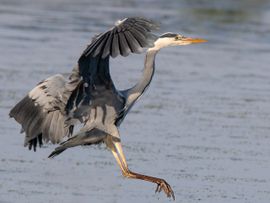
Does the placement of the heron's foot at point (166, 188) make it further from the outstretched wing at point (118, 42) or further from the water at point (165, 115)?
the outstretched wing at point (118, 42)

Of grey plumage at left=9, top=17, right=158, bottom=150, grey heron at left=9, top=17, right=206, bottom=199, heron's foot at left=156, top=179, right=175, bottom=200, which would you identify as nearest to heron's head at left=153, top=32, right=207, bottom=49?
grey heron at left=9, top=17, right=206, bottom=199

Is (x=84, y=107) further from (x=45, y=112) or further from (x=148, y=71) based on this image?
(x=148, y=71)

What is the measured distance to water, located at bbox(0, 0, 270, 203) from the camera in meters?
8.95

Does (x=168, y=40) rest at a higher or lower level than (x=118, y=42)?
lower

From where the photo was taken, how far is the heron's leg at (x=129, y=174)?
27.4 feet

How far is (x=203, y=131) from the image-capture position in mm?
10945

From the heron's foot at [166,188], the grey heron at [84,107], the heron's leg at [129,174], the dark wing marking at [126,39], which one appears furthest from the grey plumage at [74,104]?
the heron's foot at [166,188]

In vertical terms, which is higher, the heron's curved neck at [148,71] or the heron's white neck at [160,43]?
the heron's white neck at [160,43]

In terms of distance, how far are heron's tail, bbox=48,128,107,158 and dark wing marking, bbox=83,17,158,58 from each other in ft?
3.90

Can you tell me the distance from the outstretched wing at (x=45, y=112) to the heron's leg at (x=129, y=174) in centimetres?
42

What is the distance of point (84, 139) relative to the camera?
28.3 ft

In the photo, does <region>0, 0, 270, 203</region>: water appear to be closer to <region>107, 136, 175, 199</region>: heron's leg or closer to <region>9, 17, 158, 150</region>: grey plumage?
<region>107, 136, 175, 199</region>: heron's leg

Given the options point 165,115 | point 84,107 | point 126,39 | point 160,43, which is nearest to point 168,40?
point 160,43

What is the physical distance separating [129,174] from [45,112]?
2.94ft
